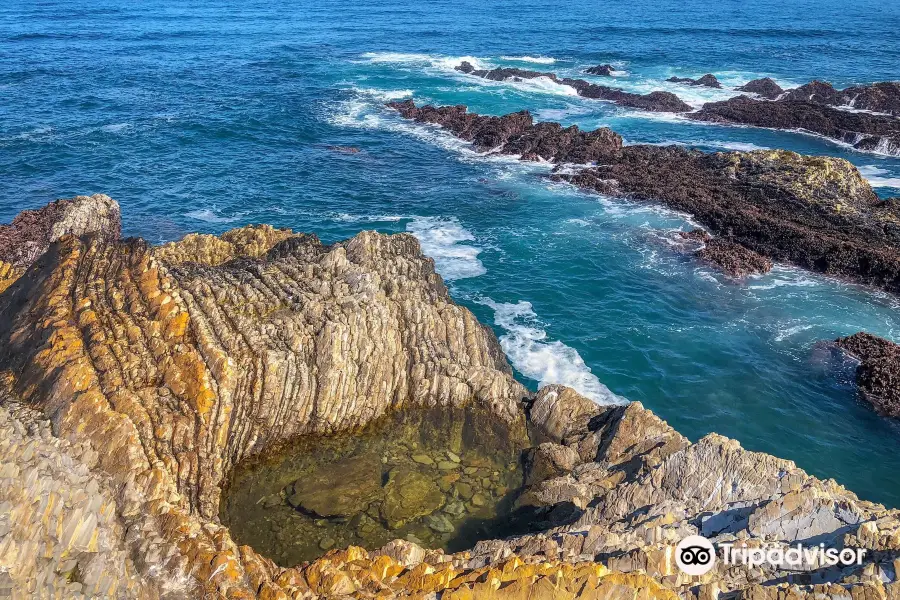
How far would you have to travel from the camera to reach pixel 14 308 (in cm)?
1961

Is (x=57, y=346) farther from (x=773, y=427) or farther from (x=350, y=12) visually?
(x=350, y=12)

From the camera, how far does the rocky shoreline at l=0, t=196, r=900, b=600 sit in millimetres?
11992

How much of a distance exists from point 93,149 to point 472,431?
42.4 m

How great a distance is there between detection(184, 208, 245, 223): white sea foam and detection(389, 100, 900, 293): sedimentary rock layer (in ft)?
72.6

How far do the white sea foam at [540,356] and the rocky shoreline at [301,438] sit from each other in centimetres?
272

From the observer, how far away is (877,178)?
45.3 meters

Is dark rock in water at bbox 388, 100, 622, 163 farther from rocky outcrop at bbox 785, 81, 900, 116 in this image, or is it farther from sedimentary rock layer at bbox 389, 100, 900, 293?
rocky outcrop at bbox 785, 81, 900, 116

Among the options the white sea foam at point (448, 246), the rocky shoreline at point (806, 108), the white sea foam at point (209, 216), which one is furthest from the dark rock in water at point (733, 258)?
the white sea foam at point (209, 216)

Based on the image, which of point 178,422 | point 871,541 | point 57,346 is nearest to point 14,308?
point 57,346

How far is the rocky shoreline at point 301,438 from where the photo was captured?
12.0 m

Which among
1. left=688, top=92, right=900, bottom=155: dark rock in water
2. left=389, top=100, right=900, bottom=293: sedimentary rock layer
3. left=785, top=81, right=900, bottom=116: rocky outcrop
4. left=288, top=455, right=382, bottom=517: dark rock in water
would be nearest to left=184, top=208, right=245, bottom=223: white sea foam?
left=389, top=100, right=900, bottom=293: sedimentary rock layer

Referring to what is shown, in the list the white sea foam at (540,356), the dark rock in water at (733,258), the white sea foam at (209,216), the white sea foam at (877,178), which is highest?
the white sea foam at (877,178)

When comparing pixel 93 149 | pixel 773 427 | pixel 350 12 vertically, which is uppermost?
pixel 350 12

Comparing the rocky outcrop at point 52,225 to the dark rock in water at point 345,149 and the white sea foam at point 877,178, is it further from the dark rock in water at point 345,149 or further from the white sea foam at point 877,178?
the white sea foam at point 877,178
